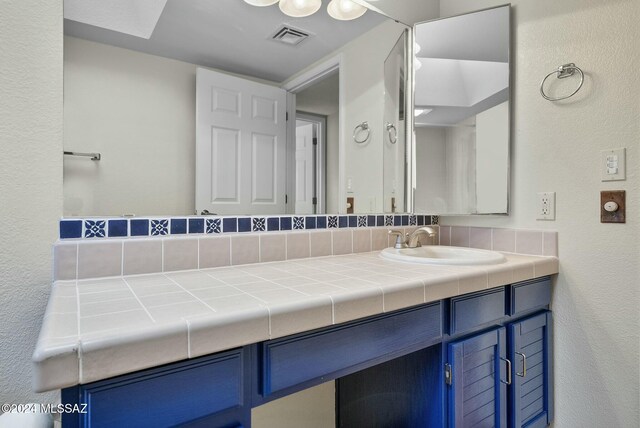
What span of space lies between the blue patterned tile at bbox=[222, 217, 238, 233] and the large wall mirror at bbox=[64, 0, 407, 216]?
0.05 meters

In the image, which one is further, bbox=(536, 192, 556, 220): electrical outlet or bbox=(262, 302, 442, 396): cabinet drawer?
bbox=(536, 192, 556, 220): electrical outlet

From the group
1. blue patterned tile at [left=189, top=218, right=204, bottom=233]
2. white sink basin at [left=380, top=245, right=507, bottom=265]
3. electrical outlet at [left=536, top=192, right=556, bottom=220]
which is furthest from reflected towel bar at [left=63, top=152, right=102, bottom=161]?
electrical outlet at [left=536, top=192, right=556, bottom=220]

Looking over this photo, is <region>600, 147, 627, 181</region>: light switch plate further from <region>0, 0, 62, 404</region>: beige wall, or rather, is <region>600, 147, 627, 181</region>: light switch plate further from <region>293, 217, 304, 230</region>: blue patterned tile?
<region>0, 0, 62, 404</region>: beige wall

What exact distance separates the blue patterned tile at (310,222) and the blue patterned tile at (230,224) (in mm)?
292

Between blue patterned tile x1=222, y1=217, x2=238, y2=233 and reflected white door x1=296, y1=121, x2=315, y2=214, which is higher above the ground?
reflected white door x1=296, y1=121, x2=315, y2=214

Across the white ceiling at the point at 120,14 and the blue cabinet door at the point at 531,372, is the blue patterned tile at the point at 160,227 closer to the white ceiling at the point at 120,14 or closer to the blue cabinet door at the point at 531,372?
the white ceiling at the point at 120,14

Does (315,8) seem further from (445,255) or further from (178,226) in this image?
(445,255)

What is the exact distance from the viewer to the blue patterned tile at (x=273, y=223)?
123 centimetres

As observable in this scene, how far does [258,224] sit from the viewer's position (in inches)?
47.3

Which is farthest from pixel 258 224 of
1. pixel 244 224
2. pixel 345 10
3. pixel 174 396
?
pixel 345 10

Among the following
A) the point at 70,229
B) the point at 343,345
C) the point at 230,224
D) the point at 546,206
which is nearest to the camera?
the point at 343,345

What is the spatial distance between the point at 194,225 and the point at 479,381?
1044mm

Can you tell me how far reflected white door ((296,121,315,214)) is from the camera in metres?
1.35

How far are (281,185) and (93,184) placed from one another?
23.9 inches
